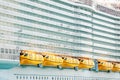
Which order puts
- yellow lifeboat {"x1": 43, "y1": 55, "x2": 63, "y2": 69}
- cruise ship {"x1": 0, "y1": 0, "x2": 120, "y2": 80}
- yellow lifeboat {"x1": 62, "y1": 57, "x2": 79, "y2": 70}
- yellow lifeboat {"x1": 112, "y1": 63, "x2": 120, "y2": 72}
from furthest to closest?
yellow lifeboat {"x1": 112, "y1": 63, "x2": 120, "y2": 72} → yellow lifeboat {"x1": 62, "y1": 57, "x2": 79, "y2": 70} → yellow lifeboat {"x1": 43, "y1": 55, "x2": 63, "y2": 69} → cruise ship {"x1": 0, "y1": 0, "x2": 120, "y2": 80}

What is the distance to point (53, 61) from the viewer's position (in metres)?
57.3

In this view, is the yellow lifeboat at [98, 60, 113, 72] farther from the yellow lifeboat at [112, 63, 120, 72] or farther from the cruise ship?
the yellow lifeboat at [112, 63, 120, 72]

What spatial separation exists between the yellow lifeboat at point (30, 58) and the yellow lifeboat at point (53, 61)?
4.93ft

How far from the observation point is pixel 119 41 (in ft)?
278

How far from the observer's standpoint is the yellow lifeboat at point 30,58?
51.8 metres

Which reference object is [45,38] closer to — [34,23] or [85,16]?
[34,23]

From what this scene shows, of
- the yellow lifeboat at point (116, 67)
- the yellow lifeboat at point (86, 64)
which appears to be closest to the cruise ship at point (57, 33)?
the yellow lifeboat at point (116, 67)

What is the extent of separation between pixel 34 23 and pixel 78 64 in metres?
11.9

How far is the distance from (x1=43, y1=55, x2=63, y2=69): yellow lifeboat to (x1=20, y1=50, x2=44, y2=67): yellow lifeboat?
4.93 feet

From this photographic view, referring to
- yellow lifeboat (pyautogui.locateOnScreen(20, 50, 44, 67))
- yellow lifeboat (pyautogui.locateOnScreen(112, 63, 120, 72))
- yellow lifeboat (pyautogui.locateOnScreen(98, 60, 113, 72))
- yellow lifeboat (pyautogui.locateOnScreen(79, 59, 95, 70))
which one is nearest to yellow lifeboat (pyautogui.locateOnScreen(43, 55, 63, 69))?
yellow lifeboat (pyautogui.locateOnScreen(20, 50, 44, 67))

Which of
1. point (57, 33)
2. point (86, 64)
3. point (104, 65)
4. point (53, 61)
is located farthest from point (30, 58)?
point (104, 65)

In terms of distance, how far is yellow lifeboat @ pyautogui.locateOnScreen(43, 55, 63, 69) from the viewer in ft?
185

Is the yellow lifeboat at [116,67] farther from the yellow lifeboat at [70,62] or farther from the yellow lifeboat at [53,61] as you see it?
the yellow lifeboat at [53,61]

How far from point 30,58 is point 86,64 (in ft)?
57.2
